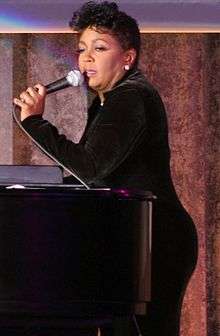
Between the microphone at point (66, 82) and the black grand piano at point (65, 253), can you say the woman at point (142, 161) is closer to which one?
the microphone at point (66, 82)

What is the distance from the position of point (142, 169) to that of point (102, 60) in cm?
34

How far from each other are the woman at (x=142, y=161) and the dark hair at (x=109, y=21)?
138mm

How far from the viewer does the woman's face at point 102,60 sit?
2.78 m

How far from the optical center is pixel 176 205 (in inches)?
105

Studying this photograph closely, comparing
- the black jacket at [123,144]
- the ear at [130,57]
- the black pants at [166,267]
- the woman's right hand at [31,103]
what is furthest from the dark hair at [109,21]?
the black pants at [166,267]

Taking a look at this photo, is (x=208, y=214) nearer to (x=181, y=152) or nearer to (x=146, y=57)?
(x=181, y=152)

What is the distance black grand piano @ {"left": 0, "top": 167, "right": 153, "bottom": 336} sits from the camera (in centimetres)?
246

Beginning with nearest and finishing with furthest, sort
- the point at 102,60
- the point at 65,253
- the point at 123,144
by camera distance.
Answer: the point at 65,253 < the point at 123,144 < the point at 102,60

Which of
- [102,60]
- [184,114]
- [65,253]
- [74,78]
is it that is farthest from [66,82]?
[184,114]

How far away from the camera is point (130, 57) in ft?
9.25

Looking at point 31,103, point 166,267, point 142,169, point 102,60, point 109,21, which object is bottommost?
point 166,267

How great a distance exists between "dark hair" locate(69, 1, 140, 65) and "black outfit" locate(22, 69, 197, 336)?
0.17m

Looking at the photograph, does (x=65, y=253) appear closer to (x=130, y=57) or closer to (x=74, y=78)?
(x=74, y=78)

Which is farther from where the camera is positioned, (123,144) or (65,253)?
(123,144)
